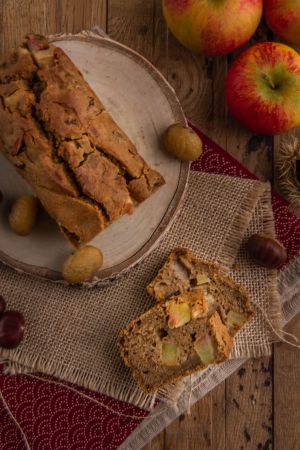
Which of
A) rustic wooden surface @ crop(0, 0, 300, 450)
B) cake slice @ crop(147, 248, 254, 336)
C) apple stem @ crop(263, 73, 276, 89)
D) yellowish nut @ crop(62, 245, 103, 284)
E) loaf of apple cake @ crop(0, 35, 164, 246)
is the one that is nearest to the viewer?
loaf of apple cake @ crop(0, 35, 164, 246)

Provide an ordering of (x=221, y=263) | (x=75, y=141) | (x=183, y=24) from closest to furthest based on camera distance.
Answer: (x=75, y=141) → (x=183, y=24) → (x=221, y=263)

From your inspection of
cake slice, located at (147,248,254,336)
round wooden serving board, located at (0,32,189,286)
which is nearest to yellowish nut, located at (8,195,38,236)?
round wooden serving board, located at (0,32,189,286)

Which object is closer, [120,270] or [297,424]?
[120,270]

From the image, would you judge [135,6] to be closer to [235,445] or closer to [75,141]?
[75,141]

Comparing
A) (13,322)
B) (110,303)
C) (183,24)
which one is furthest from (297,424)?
(183,24)

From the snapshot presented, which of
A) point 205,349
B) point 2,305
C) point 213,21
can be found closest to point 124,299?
point 205,349

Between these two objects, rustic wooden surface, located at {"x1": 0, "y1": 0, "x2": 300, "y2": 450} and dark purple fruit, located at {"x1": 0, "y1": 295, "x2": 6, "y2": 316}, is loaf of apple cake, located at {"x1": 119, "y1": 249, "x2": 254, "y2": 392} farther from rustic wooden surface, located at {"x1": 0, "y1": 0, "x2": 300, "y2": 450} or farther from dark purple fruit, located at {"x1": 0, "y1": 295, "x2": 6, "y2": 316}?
dark purple fruit, located at {"x1": 0, "y1": 295, "x2": 6, "y2": 316}

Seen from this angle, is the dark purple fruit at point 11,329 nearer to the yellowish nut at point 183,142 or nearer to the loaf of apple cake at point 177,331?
the loaf of apple cake at point 177,331
